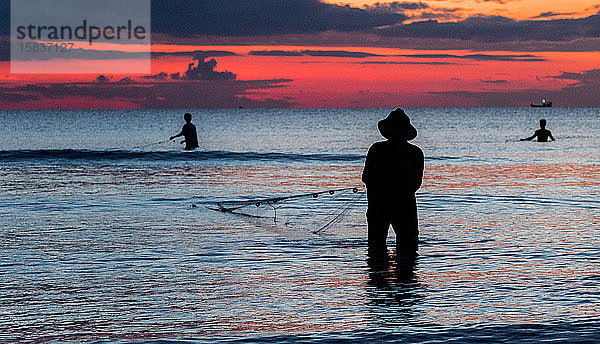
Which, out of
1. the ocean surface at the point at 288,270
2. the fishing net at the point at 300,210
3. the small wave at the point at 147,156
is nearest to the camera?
the ocean surface at the point at 288,270

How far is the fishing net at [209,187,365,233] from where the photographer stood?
1405 cm

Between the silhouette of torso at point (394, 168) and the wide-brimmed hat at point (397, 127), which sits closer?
the wide-brimmed hat at point (397, 127)

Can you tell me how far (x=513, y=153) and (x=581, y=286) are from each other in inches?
1205

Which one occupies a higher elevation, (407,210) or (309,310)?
(407,210)

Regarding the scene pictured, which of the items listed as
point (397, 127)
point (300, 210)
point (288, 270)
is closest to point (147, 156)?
point (300, 210)

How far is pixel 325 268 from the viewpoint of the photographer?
963 centimetres

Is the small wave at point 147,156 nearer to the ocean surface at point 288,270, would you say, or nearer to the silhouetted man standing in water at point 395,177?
the ocean surface at point 288,270

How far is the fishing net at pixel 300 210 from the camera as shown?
14055 millimetres

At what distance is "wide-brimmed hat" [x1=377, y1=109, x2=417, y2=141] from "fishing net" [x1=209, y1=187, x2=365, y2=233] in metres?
3.57

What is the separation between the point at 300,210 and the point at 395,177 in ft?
20.4

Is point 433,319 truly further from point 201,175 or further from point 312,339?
point 201,175

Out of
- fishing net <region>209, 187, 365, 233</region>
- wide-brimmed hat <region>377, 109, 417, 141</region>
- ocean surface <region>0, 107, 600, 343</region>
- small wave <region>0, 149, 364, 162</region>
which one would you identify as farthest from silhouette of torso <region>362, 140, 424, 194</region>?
small wave <region>0, 149, 364, 162</region>

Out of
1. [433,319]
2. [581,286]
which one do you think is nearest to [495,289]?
[581,286]

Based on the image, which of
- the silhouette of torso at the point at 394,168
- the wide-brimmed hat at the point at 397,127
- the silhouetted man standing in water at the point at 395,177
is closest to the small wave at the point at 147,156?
the silhouetted man standing in water at the point at 395,177
